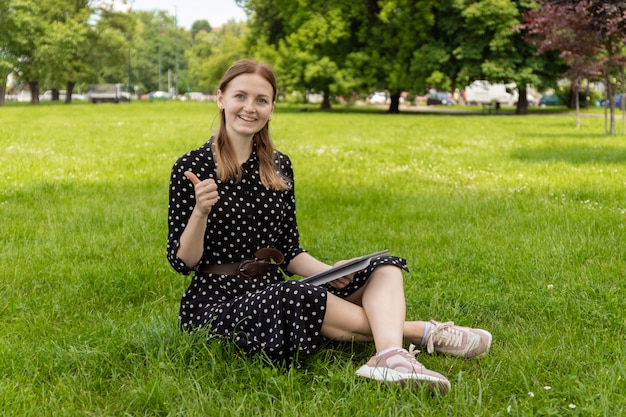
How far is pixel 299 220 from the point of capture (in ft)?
22.9

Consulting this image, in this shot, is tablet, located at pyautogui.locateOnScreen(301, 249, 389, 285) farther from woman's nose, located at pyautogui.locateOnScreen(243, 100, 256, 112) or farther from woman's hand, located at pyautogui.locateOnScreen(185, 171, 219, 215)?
woman's nose, located at pyautogui.locateOnScreen(243, 100, 256, 112)

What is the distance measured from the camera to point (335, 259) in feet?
18.4

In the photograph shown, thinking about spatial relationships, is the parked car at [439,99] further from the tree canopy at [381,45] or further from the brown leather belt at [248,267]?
the brown leather belt at [248,267]

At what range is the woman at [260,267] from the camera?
3.15 metres

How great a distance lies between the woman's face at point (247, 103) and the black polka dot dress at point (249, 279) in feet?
0.64

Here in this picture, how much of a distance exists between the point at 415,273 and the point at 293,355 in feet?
6.79

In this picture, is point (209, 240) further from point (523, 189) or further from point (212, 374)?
point (523, 189)

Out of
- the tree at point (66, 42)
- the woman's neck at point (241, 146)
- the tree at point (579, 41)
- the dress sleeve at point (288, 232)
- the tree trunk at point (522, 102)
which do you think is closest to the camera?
the woman's neck at point (241, 146)

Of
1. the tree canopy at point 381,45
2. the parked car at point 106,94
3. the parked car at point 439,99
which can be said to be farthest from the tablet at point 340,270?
the parked car at point 106,94

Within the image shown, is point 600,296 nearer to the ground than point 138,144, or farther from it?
nearer to the ground

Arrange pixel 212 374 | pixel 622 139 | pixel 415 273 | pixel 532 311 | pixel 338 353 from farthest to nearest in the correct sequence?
1. pixel 622 139
2. pixel 415 273
3. pixel 532 311
4. pixel 338 353
5. pixel 212 374

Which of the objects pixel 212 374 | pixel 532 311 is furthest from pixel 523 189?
pixel 212 374

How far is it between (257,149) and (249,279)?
2.41 feet

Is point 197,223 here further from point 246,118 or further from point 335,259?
point 335,259
